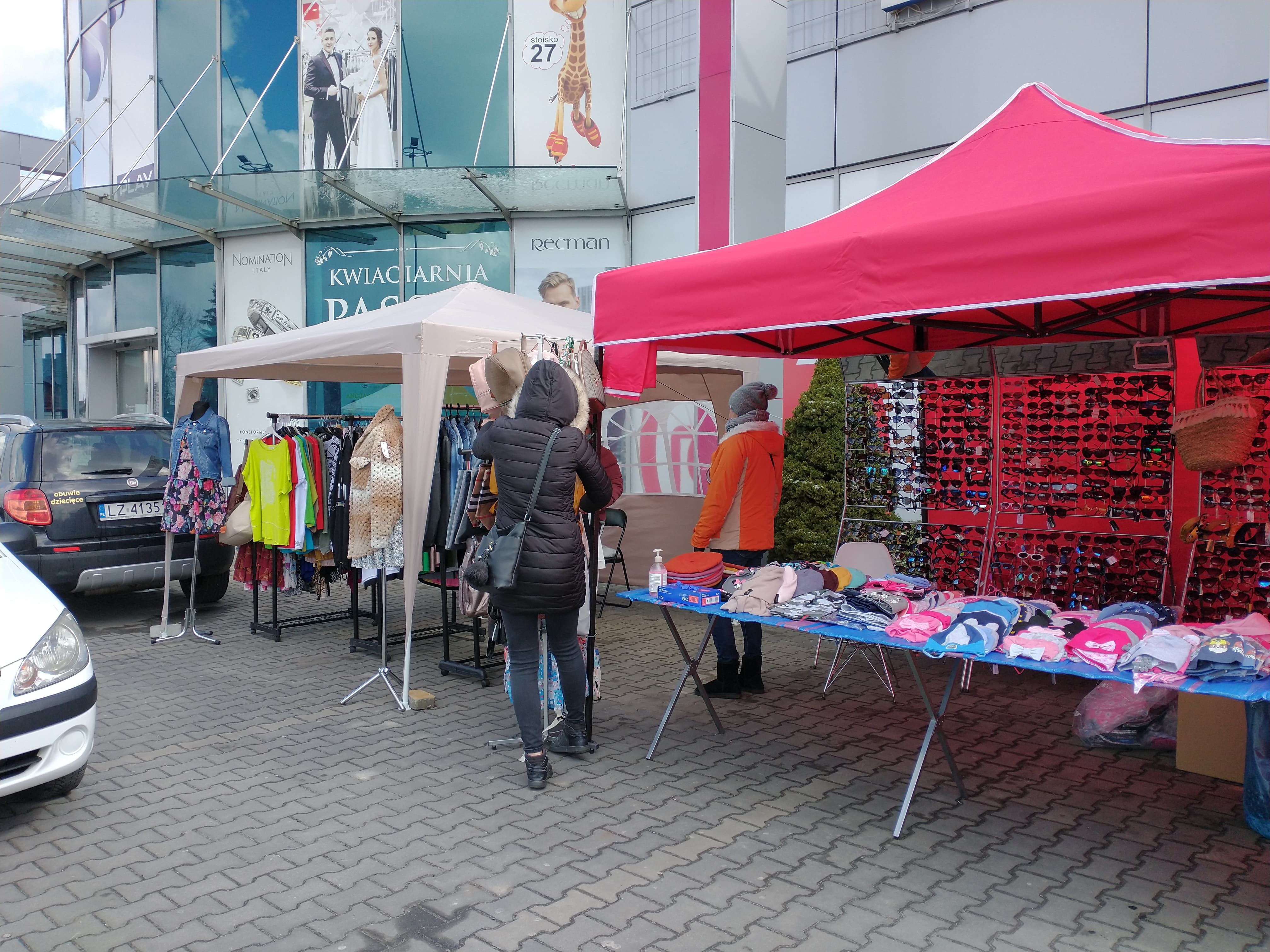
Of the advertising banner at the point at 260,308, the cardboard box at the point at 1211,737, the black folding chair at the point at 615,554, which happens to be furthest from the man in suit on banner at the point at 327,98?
the cardboard box at the point at 1211,737

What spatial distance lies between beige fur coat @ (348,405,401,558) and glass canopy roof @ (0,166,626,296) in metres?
4.98

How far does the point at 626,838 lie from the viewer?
365 cm

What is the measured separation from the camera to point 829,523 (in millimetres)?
7762

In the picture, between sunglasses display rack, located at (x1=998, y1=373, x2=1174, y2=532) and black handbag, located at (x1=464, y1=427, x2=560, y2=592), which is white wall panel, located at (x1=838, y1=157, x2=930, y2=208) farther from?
black handbag, located at (x1=464, y1=427, x2=560, y2=592)

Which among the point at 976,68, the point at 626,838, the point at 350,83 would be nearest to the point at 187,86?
the point at 350,83

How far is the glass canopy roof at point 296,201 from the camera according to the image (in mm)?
10406

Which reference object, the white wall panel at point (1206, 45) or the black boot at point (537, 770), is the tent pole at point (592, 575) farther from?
the white wall panel at point (1206, 45)

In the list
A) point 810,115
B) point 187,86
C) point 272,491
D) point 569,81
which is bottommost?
point 272,491

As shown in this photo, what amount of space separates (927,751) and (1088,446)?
307cm

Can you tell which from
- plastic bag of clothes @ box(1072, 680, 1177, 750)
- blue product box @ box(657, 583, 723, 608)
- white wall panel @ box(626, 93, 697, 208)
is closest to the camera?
blue product box @ box(657, 583, 723, 608)

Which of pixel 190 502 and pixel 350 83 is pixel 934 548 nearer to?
pixel 190 502

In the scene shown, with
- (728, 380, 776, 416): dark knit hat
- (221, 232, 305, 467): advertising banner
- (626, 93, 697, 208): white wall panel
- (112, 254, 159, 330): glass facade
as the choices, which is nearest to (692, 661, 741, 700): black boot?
(728, 380, 776, 416): dark knit hat

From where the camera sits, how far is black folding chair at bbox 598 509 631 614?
781 cm

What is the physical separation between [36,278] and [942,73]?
1630 centimetres
